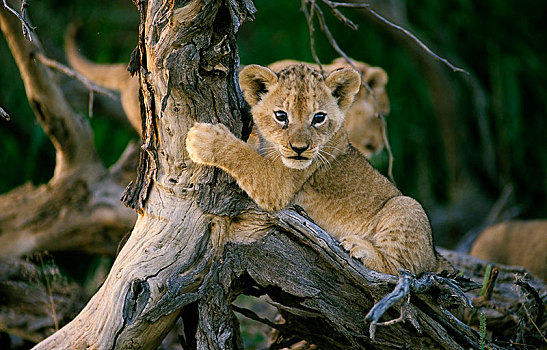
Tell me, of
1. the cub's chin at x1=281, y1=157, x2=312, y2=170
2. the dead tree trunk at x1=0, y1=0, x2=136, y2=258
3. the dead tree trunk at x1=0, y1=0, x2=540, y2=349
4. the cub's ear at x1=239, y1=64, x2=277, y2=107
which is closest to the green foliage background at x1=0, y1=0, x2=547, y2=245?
the dead tree trunk at x1=0, y1=0, x2=136, y2=258

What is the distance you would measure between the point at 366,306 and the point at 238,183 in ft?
3.31

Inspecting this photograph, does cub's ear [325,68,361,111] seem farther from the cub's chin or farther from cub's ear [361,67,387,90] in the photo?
cub's ear [361,67,387,90]

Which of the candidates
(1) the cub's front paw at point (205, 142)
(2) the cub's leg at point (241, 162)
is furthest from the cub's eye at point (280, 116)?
(1) the cub's front paw at point (205, 142)

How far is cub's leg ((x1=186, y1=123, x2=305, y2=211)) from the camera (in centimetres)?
355

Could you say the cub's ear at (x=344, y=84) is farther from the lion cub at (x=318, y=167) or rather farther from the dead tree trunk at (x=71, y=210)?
the dead tree trunk at (x=71, y=210)

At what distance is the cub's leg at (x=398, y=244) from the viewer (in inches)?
148

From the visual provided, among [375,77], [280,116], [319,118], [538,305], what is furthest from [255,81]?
[375,77]

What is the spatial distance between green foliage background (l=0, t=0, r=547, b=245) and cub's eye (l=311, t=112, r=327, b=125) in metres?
5.44

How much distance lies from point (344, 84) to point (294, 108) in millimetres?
474

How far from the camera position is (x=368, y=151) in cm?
702

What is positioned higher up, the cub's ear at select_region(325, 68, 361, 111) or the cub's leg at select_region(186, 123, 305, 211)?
the cub's ear at select_region(325, 68, 361, 111)

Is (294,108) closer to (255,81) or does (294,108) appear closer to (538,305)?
(255,81)

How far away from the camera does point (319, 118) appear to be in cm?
Answer: 403

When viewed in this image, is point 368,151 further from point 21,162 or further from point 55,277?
point 21,162
